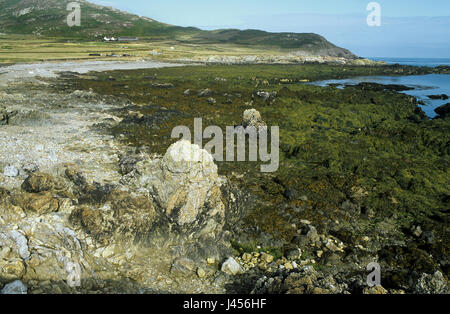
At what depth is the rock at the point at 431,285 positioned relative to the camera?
9.65 metres

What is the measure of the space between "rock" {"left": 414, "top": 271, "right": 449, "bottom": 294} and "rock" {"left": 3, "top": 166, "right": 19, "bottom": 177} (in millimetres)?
15903

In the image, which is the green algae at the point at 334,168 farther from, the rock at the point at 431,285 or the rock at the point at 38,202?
the rock at the point at 38,202

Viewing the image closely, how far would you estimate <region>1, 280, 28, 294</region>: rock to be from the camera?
7.05m

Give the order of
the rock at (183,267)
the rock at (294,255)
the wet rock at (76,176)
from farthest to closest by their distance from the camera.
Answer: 1. the wet rock at (76,176)
2. the rock at (294,255)
3. the rock at (183,267)

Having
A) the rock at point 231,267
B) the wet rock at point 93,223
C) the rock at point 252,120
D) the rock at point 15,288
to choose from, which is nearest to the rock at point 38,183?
the wet rock at point 93,223

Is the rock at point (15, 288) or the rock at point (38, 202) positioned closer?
the rock at point (15, 288)

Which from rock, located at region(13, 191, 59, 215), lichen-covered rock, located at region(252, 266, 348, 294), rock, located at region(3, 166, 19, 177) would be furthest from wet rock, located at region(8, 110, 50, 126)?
lichen-covered rock, located at region(252, 266, 348, 294)

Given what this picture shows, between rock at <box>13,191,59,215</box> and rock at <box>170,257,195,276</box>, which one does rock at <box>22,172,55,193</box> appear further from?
rock at <box>170,257,195,276</box>

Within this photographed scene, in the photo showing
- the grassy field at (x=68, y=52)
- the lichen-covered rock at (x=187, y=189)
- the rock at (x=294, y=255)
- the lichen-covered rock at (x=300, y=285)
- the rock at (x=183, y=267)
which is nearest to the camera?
the lichen-covered rock at (x=300, y=285)

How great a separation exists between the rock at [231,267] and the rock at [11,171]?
971 cm

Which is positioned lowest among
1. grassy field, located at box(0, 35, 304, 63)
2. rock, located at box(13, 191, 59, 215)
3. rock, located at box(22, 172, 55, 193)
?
rock, located at box(13, 191, 59, 215)

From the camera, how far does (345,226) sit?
45.1 feet

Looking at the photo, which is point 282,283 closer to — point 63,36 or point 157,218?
point 157,218
